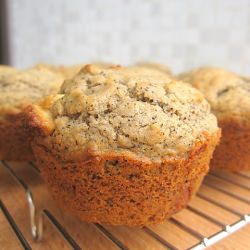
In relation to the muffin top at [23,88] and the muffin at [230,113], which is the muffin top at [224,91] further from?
the muffin top at [23,88]

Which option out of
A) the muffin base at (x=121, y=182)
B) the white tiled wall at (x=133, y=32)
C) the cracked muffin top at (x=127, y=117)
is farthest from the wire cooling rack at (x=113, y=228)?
the white tiled wall at (x=133, y=32)

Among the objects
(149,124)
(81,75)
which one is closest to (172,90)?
(149,124)

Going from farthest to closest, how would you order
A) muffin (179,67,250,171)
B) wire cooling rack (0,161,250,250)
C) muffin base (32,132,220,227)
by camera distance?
muffin (179,67,250,171)
wire cooling rack (0,161,250,250)
muffin base (32,132,220,227)

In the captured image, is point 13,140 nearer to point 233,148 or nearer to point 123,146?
point 123,146

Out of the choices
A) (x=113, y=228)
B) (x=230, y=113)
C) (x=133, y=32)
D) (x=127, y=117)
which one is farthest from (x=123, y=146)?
(x=133, y=32)

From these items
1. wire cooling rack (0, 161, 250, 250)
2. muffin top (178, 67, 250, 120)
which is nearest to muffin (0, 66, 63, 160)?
wire cooling rack (0, 161, 250, 250)

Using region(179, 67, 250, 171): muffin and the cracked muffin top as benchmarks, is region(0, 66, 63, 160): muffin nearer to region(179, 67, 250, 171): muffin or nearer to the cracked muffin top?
the cracked muffin top
